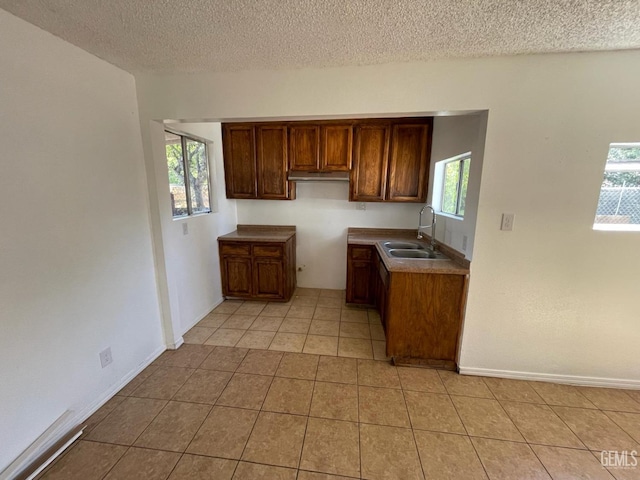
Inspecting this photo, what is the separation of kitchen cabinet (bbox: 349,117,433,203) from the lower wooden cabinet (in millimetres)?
1248

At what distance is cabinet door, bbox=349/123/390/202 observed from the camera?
3.10m

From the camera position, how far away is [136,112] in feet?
6.76

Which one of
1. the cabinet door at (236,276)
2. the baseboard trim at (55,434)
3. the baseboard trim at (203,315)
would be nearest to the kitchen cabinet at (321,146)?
the cabinet door at (236,276)

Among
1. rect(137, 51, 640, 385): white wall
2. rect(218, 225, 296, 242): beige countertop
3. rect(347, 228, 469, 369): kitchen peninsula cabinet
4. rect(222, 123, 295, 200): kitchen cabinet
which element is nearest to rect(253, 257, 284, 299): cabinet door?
rect(218, 225, 296, 242): beige countertop

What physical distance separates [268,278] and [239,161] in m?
1.58

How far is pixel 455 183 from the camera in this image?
2705 mm

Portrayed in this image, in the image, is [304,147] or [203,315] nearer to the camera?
[203,315]

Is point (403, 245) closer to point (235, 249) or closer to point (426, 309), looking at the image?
point (426, 309)

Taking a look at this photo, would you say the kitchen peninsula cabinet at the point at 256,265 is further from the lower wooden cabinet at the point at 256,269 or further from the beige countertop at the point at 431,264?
the beige countertop at the point at 431,264

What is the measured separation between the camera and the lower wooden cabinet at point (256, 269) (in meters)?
3.25

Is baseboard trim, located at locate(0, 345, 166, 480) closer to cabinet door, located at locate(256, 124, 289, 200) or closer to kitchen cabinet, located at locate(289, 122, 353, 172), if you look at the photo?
cabinet door, located at locate(256, 124, 289, 200)

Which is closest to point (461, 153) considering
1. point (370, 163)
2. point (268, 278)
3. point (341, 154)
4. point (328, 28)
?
point (370, 163)

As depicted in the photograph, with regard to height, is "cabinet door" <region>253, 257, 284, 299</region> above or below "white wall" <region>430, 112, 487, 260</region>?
below

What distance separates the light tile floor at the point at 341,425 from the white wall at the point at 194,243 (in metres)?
0.63
